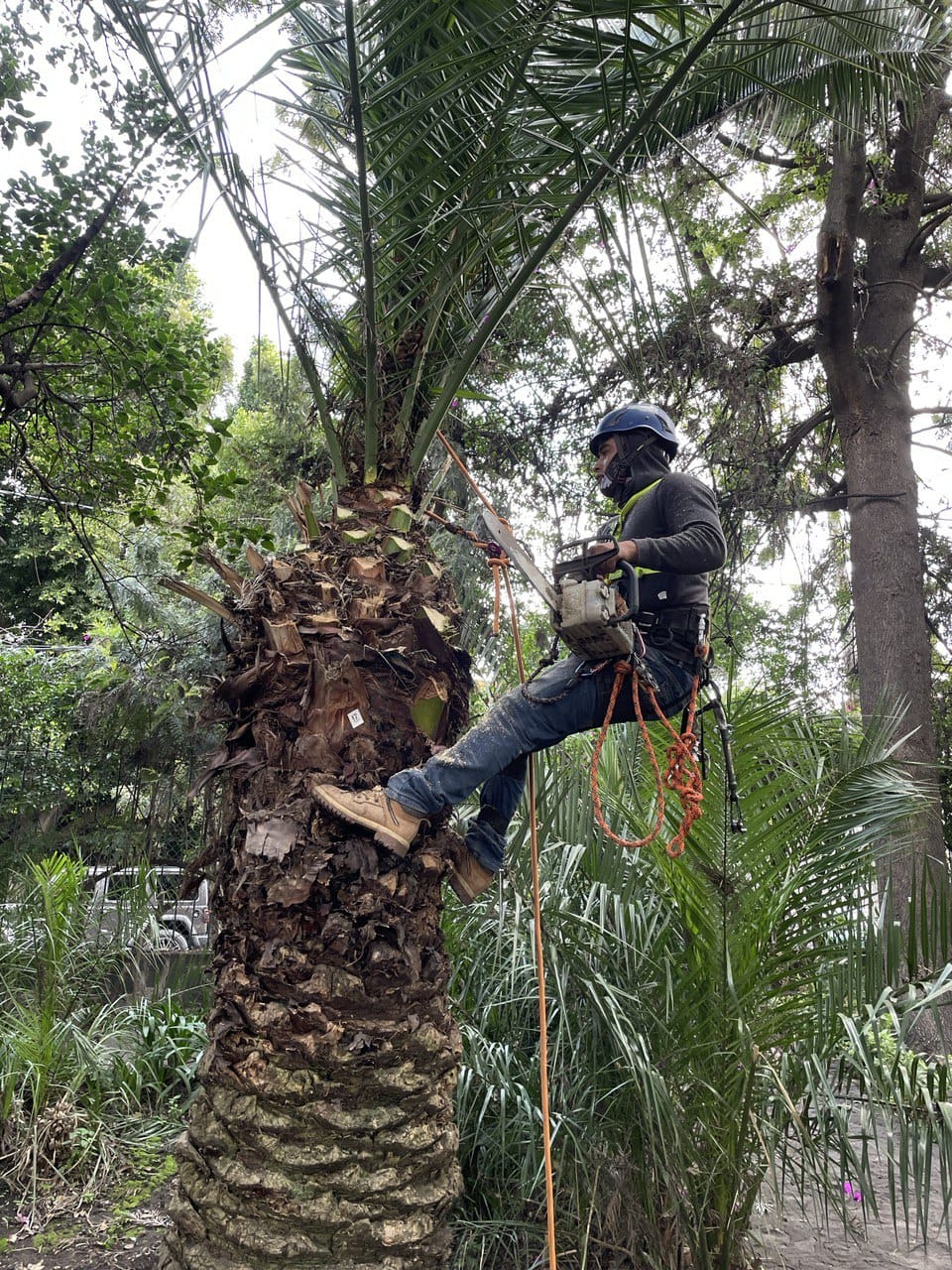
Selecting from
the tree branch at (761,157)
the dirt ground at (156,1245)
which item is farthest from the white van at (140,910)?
the tree branch at (761,157)

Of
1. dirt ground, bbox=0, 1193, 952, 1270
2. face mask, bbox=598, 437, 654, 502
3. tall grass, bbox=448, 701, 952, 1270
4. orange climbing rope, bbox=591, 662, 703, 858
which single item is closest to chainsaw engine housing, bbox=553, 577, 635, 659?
orange climbing rope, bbox=591, 662, 703, 858

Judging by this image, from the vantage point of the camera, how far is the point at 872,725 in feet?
13.0

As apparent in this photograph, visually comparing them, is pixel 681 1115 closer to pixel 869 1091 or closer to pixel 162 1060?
pixel 869 1091

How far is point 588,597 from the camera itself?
265cm

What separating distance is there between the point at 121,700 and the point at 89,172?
4518mm

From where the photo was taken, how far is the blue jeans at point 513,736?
2764 millimetres

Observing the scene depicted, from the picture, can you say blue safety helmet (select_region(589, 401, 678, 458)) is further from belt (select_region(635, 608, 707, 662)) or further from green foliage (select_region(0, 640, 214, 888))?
green foliage (select_region(0, 640, 214, 888))

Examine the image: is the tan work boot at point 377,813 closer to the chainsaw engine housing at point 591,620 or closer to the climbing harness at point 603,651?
the climbing harness at point 603,651

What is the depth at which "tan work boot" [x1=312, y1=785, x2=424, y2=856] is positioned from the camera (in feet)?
8.83

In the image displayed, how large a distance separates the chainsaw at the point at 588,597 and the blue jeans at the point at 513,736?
0.19 m

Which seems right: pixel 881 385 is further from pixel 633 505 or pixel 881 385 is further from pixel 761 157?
pixel 633 505

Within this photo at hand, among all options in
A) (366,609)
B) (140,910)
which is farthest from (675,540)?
(140,910)

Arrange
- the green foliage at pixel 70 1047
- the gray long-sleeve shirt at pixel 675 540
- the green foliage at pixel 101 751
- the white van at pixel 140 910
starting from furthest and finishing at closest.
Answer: the green foliage at pixel 101 751 < the white van at pixel 140 910 < the green foliage at pixel 70 1047 < the gray long-sleeve shirt at pixel 675 540

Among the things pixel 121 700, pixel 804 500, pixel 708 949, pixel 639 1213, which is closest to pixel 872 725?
pixel 708 949
